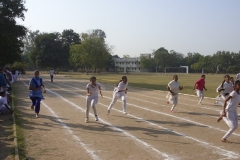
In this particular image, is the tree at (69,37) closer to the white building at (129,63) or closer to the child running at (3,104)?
the white building at (129,63)

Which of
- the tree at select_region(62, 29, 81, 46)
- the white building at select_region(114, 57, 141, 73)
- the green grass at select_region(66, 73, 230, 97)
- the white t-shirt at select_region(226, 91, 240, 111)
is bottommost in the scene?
the green grass at select_region(66, 73, 230, 97)

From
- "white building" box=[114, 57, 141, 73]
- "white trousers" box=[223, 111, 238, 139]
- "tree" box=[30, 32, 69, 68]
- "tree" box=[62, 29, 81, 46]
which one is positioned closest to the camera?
"white trousers" box=[223, 111, 238, 139]

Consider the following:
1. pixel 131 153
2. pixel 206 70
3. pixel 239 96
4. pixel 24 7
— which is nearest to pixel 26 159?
pixel 131 153

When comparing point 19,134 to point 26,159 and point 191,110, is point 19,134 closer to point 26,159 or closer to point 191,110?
point 26,159

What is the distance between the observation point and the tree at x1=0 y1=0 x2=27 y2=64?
31622 mm

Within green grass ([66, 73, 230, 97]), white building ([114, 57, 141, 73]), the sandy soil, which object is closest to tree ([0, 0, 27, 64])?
green grass ([66, 73, 230, 97])

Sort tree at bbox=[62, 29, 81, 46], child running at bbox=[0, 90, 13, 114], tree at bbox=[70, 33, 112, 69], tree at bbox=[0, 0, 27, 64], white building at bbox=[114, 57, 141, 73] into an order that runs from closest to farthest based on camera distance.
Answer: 1. child running at bbox=[0, 90, 13, 114]
2. tree at bbox=[0, 0, 27, 64]
3. tree at bbox=[70, 33, 112, 69]
4. tree at bbox=[62, 29, 81, 46]
5. white building at bbox=[114, 57, 141, 73]

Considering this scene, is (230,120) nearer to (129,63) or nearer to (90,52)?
(90,52)

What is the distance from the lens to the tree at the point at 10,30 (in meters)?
31.6

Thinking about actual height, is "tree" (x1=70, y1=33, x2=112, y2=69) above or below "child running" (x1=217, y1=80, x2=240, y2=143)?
above

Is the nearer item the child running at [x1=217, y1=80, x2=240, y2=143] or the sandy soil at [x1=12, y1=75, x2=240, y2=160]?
the sandy soil at [x1=12, y1=75, x2=240, y2=160]

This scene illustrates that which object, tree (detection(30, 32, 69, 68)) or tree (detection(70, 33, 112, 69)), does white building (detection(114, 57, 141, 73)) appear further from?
tree (detection(70, 33, 112, 69))

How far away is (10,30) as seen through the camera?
1377 inches

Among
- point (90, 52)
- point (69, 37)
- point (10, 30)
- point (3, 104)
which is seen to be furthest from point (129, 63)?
point (3, 104)
